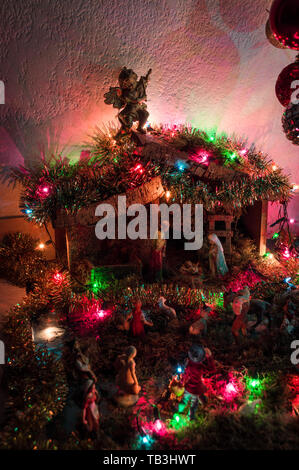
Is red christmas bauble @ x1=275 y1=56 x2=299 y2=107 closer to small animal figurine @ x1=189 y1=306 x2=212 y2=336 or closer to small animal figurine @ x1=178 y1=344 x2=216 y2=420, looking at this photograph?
small animal figurine @ x1=189 y1=306 x2=212 y2=336

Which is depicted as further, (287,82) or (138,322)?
(138,322)

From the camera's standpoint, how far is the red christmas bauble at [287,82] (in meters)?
2.27

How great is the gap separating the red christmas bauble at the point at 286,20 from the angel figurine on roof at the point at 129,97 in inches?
52.0

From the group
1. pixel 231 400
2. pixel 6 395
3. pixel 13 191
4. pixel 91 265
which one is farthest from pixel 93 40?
pixel 231 400

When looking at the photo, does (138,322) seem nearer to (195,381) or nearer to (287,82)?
(195,381)

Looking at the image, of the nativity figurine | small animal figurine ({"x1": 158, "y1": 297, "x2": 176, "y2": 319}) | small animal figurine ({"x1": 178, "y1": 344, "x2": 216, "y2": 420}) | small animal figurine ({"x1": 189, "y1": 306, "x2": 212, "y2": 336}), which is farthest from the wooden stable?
small animal figurine ({"x1": 178, "y1": 344, "x2": 216, "y2": 420})

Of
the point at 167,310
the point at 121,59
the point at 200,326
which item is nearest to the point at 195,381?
the point at 200,326

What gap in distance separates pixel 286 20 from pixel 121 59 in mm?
1628

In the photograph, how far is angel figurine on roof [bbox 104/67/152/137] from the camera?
2996 mm

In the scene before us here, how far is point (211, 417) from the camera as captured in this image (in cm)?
196

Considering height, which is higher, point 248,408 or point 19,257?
point 19,257

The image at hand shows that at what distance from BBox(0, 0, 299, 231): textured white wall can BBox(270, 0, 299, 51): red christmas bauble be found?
4.25 feet

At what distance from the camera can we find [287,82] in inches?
92.8

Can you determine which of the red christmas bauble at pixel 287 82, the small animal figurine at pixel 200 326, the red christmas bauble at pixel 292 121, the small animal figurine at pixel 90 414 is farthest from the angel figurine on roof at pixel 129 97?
the small animal figurine at pixel 90 414
